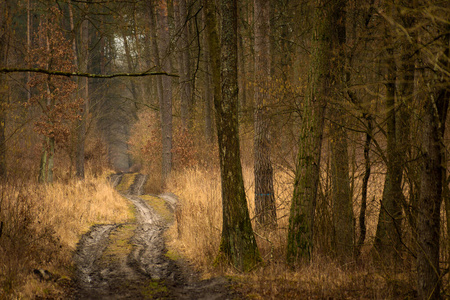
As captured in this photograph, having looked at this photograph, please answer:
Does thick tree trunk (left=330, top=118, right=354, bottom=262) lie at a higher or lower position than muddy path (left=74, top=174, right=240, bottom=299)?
higher

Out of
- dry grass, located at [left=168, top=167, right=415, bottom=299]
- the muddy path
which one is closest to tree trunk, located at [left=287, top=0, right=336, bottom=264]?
dry grass, located at [left=168, top=167, right=415, bottom=299]

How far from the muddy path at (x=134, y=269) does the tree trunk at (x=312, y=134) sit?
1368 millimetres

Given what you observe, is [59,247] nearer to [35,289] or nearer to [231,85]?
[35,289]

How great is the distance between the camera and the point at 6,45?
19.4 feet

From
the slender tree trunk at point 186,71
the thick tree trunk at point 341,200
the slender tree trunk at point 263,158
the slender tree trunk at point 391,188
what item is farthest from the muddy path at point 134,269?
the slender tree trunk at point 186,71

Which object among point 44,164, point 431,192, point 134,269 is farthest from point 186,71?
point 431,192

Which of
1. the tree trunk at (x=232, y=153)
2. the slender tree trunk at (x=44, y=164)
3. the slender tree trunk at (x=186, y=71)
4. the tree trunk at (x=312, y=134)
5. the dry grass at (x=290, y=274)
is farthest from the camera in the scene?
the slender tree trunk at (x=186, y=71)

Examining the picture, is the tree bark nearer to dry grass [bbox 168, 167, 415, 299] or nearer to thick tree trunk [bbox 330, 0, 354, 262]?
dry grass [bbox 168, 167, 415, 299]

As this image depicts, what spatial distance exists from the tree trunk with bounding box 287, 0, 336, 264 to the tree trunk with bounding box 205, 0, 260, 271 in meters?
0.77

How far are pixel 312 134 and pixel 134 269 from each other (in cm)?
388

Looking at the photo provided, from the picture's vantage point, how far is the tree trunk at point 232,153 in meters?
5.39

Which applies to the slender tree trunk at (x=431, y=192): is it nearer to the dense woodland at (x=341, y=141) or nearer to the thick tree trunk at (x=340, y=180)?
the dense woodland at (x=341, y=141)

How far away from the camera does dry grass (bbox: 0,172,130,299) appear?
478 centimetres

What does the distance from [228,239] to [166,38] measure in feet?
37.7
